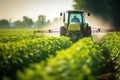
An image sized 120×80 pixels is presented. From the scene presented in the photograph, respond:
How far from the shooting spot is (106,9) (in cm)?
5266

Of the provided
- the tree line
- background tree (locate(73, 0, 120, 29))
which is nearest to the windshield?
background tree (locate(73, 0, 120, 29))

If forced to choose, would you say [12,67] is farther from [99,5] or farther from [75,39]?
[99,5]

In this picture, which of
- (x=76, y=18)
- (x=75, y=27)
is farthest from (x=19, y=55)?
(x=76, y=18)

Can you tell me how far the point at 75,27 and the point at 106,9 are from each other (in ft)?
112

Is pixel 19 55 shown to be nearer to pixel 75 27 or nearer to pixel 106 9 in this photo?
pixel 75 27

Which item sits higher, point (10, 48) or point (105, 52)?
point (10, 48)

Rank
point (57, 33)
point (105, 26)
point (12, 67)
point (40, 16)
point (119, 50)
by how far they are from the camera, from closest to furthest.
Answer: point (12, 67) → point (119, 50) → point (57, 33) → point (105, 26) → point (40, 16)

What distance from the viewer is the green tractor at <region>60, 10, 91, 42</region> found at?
19547mm

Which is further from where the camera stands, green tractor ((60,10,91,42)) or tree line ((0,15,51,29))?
tree line ((0,15,51,29))

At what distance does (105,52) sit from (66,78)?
1122cm

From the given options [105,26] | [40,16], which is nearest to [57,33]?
[105,26]

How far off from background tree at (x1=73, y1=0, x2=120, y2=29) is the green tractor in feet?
89.6

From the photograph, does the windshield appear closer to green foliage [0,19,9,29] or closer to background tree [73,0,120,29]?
background tree [73,0,120,29]

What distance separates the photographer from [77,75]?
18.5ft
